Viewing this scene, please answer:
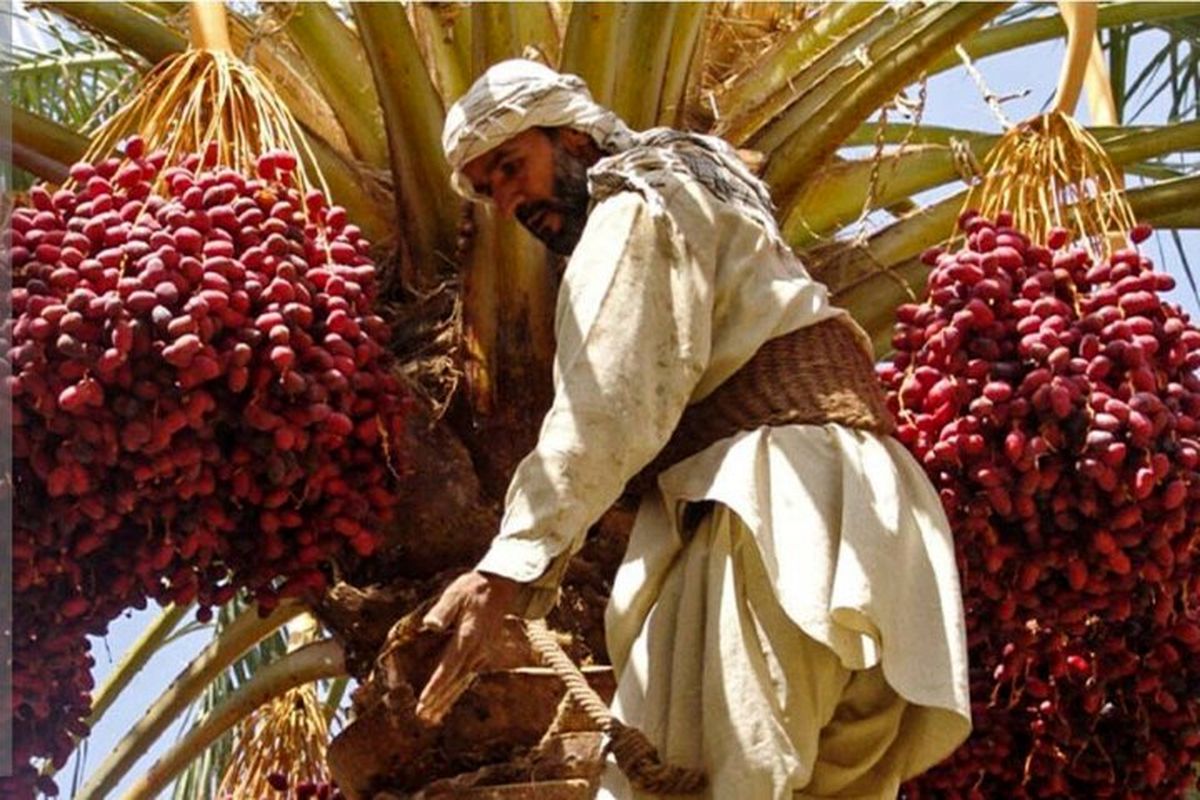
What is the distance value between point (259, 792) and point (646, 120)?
126 centimetres

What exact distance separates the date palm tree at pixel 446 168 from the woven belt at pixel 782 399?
531 mm

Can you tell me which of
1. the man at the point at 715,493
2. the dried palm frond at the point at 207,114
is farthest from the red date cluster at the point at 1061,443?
the dried palm frond at the point at 207,114

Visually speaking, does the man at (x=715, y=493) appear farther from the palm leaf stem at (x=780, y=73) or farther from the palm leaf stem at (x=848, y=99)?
the palm leaf stem at (x=780, y=73)

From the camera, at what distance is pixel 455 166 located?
10.5 ft

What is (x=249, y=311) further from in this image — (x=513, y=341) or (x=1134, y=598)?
(x=1134, y=598)

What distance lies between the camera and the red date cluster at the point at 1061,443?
10.8 feet

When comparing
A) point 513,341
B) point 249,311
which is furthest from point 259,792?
point 249,311

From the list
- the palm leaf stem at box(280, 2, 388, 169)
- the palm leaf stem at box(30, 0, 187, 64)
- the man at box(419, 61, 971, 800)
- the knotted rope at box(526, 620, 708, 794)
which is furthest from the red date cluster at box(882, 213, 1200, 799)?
the palm leaf stem at box(30, 0, 187, 64)

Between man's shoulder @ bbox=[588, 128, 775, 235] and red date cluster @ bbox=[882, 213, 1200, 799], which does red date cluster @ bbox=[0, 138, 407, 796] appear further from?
red date cluster @ bbox=[882, 213, 1200, 799]

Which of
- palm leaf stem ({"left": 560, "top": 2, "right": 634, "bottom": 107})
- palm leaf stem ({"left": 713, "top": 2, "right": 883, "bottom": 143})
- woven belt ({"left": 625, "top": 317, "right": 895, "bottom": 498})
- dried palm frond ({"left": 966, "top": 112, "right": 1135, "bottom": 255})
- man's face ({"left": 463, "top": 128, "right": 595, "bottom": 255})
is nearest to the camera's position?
woven belt ({"left": 625, "top": 317, "right": 895, "bottom": 498})

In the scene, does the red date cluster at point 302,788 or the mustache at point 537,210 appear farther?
the red date cluster at point 302,788

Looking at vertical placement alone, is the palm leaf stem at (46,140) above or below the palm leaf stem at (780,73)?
above

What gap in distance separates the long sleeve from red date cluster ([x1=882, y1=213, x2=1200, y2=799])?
1.60ft

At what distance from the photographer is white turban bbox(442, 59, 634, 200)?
3123mm
